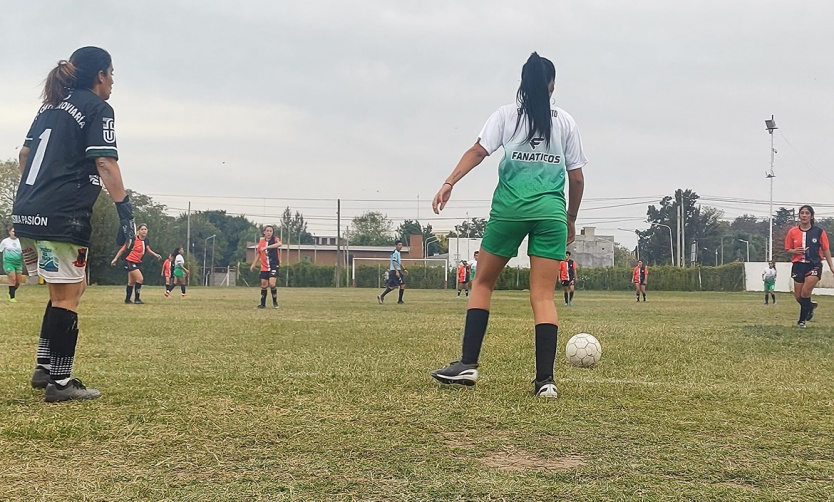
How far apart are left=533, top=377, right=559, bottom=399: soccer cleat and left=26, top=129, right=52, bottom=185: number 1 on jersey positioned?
10.6ft

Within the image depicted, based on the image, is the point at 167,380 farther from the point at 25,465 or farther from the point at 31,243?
the point at 25,465

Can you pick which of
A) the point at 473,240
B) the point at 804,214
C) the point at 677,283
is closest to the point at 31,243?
the point at 804,214

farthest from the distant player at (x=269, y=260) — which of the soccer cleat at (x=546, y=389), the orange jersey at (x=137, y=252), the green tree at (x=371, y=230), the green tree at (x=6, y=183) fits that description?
the green tree at (x=371, y=230)

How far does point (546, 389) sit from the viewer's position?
4.72 meters

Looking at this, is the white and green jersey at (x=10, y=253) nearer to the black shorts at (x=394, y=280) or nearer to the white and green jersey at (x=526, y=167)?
the black shorts at (x=394, y=280)

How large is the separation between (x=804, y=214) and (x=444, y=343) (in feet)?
22.0

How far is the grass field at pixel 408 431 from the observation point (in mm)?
2777

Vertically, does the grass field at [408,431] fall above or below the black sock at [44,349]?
below

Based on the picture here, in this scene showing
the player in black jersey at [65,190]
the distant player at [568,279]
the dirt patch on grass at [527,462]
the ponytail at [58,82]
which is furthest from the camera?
the distant player at [568,279]

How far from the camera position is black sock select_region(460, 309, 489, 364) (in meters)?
5.15

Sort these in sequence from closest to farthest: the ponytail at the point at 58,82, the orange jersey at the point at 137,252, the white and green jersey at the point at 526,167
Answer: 1. the ponytail at the point at 58,82
2. the white and green jersey at the point at 526,167
3. the orange jersey at the point at 137,252

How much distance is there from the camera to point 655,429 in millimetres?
3783

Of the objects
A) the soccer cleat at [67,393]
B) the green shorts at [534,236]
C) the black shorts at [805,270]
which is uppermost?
the green shorts at [534,236]

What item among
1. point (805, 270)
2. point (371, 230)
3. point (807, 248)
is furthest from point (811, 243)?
point (371, 230)
